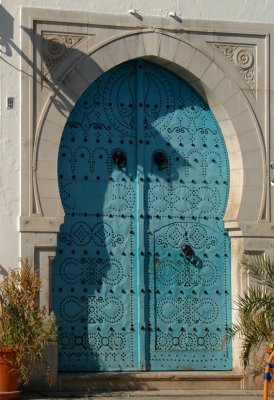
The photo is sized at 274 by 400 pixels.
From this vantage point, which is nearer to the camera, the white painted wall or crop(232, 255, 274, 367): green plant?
crop(232, 255, 274, 367): green plant

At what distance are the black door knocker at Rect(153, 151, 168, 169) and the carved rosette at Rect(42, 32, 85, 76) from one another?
1765 millimetres

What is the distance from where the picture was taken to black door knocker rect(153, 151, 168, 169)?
1452 cm

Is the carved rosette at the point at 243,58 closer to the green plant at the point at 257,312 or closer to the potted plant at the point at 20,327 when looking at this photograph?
the green plant at the point at 257,312

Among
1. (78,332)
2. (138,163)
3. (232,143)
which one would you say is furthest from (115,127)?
(78,332)

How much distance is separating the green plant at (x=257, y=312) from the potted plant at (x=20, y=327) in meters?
2.29

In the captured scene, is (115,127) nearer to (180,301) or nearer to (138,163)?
(138,163)

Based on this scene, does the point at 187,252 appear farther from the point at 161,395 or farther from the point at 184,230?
the point at 161,395

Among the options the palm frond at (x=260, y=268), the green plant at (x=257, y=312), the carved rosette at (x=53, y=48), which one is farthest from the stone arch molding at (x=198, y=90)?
the green plant at (x=257, y=312)

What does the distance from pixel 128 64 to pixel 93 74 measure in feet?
2.08

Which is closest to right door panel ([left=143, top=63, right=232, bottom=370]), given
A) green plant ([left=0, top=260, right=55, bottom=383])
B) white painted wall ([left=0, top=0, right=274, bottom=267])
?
white painted wall ([left=0, top=0, right=274, bottom=267])

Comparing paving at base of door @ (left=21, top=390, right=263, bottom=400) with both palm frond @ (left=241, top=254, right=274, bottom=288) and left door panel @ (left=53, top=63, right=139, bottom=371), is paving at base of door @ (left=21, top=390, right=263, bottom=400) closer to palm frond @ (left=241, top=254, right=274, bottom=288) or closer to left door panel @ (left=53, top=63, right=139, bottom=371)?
left door panel @ (left=53, top=63, right=139, bottom=371)

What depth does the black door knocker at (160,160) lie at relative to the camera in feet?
47.6

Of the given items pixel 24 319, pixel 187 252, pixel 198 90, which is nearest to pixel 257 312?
pixel 187 252

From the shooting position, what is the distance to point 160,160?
1452 cm
